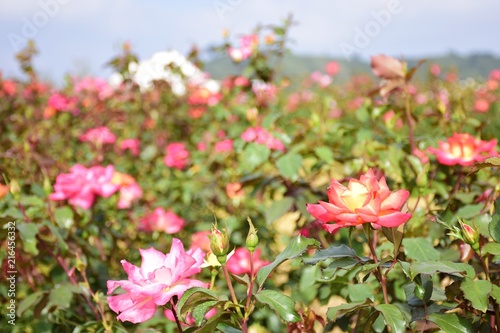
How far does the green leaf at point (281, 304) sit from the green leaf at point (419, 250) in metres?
0.34

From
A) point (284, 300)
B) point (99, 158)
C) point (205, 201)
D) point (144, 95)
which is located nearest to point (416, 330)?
point (284, 300)

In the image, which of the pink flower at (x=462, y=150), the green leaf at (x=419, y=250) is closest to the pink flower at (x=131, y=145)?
the pink flower at (x=462, y=150)

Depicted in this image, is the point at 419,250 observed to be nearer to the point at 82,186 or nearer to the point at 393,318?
the point at 393,318

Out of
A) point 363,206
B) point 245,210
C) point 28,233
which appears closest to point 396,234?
point 363,206

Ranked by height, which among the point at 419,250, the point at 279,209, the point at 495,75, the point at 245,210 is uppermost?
the point at 419,250

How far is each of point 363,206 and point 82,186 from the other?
1.08m

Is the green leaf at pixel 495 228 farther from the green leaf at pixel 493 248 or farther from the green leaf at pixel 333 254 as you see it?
the green leaf at pixel 333 254

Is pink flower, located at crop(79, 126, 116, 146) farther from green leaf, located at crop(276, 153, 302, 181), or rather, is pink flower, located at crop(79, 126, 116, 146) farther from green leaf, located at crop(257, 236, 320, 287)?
green leaf, located at crop(257, 236, 320, 287)

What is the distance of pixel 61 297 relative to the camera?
121 cm

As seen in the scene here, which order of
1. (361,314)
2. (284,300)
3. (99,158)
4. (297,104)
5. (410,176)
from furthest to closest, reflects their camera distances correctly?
(297,104) → (99,158) → (410,176) → (361,314) → (284,300)

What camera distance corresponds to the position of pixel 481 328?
91 centimetres

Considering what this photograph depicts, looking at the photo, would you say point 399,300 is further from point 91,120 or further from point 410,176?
point 91,120

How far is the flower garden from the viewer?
2.70 ft

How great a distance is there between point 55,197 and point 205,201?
1.33 meters
